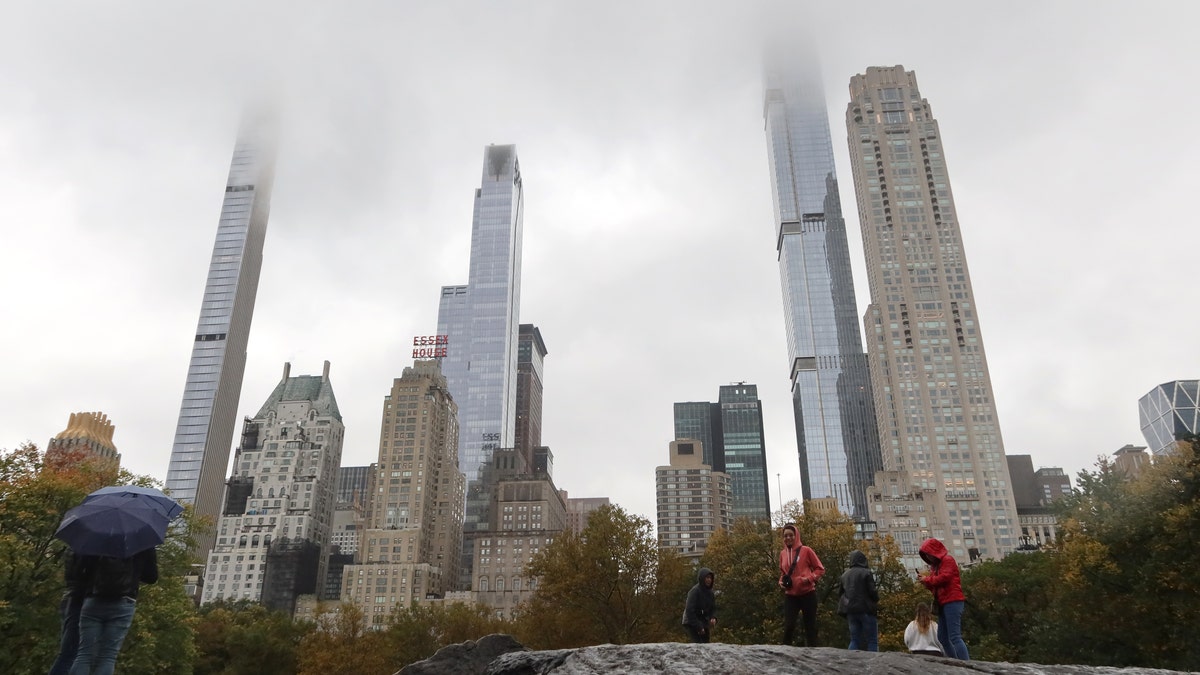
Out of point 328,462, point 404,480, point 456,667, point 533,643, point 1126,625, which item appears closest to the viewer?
point 456,667

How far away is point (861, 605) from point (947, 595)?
1363mm

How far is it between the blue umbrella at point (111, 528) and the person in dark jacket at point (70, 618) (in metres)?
0.43

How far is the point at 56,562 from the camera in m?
28.0

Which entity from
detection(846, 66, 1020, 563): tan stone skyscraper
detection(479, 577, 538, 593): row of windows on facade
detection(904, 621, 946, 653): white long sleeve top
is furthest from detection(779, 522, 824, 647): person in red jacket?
detection(479, 577, 538, 593): row of windows on facade

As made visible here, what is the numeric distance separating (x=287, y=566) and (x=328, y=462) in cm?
3269

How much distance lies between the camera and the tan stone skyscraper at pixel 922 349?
148m

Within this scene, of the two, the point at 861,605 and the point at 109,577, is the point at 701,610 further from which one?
the point at 109,577

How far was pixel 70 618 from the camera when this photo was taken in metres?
8.93

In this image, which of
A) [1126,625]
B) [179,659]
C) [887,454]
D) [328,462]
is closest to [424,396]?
[328,462]

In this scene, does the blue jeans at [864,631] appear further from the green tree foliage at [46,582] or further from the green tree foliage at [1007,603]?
the green tree foliage at [1007,603]

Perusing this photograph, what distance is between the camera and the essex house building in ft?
514

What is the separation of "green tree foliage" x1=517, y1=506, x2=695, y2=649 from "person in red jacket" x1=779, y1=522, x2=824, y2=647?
3043cm

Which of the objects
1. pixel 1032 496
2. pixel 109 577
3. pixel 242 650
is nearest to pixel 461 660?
pixel 109 577

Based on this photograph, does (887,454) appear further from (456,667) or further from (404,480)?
(456,667)
